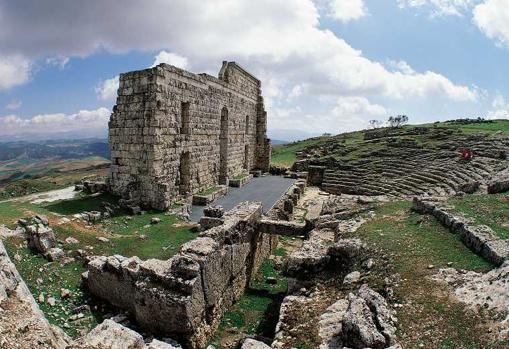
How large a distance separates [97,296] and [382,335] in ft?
24.3

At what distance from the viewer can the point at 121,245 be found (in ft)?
40.9

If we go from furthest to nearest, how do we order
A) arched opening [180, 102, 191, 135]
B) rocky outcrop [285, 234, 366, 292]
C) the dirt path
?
arched opening [180, 102, 191, 135] < the dirt path < rocky outcrop [285, 234, 366, 292]

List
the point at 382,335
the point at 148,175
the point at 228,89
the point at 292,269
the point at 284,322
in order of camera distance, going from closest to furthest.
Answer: the point at 382,335, the point at 284,322, the point at 292,269, the point at 148,175, the point at 228,89

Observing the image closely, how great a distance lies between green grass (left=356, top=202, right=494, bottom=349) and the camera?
573 centimetres

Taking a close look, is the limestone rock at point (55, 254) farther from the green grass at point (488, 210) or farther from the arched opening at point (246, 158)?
the arched opening at point (246, 158)

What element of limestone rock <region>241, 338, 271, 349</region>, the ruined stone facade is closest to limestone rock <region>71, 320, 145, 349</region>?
limestone rock <region>241, 338, 271, 349</region>

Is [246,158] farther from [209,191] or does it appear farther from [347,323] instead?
[347,323]

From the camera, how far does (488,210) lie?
10.9 metres

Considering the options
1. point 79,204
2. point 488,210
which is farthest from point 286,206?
point 488,210

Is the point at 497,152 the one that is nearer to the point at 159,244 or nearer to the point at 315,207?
the point at 315,207

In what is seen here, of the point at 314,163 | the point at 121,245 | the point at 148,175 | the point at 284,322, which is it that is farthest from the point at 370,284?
the point at 314,163

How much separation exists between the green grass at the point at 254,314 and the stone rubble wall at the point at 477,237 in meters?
5.39

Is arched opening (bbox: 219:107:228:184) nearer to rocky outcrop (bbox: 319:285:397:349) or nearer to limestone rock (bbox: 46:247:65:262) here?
limestone rock (bbox: 46:247:65:262)

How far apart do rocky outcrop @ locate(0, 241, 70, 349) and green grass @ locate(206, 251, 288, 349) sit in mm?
4067
